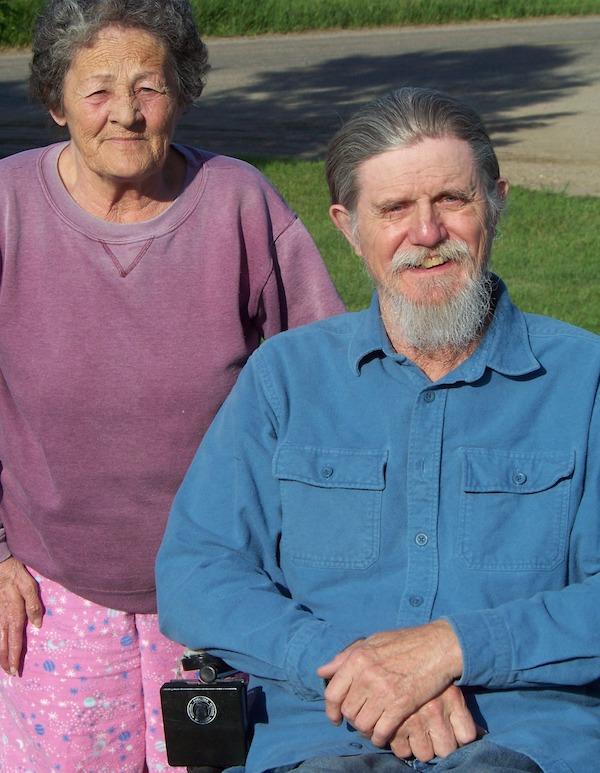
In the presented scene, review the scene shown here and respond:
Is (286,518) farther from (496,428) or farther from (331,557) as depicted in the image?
(496,428)

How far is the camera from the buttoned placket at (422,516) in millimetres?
2662

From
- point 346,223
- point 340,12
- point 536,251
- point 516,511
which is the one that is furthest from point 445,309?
point 340,12

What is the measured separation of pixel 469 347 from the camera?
2.84m

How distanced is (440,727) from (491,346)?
78 cm

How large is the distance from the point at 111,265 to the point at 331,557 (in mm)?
825

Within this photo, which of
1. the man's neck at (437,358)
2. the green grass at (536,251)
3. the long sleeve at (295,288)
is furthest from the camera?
the green grass at (536,251)

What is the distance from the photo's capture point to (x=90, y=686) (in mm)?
3189

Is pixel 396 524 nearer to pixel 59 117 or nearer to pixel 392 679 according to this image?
pixel 392 679

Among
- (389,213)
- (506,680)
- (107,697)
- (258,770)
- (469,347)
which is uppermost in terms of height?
(389,213)

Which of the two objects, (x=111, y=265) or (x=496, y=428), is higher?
(x=111, y=265)

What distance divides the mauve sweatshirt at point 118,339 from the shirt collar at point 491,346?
1.13 ft

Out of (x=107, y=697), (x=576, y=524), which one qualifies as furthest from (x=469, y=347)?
(x=107, y=697)

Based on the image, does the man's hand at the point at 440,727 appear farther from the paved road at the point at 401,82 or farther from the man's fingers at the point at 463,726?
the paved road at the point at 401,82

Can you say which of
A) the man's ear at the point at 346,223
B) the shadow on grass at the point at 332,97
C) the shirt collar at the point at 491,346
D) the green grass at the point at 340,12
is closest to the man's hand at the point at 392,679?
the shirt collar at the point at 491,346
